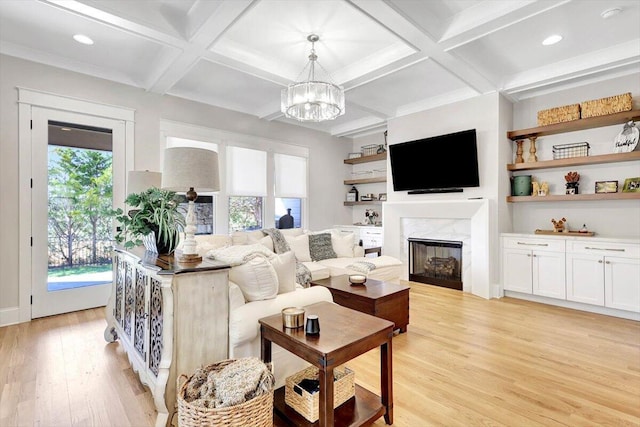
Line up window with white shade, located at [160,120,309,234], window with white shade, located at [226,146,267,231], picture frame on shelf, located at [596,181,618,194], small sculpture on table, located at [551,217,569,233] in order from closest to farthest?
picture frame on shelf, located at [596,181,618,194] → small sculpture on table, located at [551,217,569,233] → window with white shade, located at [160,120,309,234] → window with white shade, located at [226,146,267,231]

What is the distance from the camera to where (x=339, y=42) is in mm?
3342

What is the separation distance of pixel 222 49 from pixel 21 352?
3.33 meters

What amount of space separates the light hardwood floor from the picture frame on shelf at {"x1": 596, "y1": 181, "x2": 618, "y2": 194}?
1.50m

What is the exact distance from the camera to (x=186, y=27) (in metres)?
2.98

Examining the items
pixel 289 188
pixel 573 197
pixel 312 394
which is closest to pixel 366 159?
pixel 289 188

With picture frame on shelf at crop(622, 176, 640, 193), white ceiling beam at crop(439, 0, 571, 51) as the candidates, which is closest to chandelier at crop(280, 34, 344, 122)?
white ceiling beam at crop(439, 0, 571, 51)

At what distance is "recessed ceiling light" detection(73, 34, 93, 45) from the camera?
320 centimetres

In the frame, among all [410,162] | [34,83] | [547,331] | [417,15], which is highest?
[417,15]

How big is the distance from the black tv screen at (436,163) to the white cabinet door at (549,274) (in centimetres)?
126

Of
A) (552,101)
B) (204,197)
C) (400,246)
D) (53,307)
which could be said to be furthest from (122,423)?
(552,101)

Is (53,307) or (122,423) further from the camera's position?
(53,307)

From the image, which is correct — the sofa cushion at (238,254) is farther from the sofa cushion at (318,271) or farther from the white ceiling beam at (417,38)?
the white ceiling beam at (417,38)

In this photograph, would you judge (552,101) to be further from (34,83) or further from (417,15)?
(34,83)

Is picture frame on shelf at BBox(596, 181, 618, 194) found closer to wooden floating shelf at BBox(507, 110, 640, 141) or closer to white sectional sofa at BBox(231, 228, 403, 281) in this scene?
wooden floating shelf at BBox(507, 110, 640, 141)
